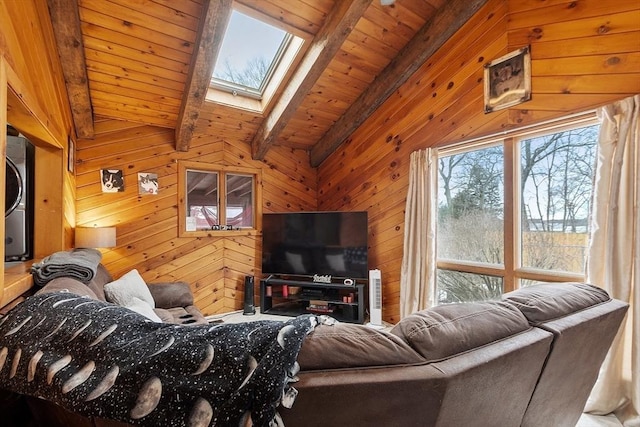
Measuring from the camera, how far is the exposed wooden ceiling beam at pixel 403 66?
2.85 meters

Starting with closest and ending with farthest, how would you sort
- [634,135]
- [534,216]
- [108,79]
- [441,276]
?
[634,135] < [534,216] < [108,79] < [441,276]

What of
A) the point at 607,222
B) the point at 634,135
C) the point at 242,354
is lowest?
the point at 242,354

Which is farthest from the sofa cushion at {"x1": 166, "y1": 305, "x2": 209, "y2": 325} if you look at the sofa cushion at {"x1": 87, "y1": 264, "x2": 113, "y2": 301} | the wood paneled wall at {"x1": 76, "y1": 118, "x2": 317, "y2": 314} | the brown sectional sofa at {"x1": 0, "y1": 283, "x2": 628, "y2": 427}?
the brown sectional sofa at {"x1": 0, "y1": 283, "x2": 628, "y2": 427}

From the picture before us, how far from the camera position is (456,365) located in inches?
33.0

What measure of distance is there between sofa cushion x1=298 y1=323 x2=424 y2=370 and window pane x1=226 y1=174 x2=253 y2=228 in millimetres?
3525

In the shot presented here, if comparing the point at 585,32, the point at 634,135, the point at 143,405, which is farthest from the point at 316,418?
the point at 585,32

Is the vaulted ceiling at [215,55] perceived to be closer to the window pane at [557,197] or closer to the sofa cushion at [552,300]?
the window pane at [557,197]

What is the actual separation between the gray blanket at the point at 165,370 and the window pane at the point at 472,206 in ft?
8.47

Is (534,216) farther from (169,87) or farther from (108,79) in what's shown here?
(108,79)

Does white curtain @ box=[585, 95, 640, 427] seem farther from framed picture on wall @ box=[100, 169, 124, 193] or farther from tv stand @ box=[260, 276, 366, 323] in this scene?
framed picture on wall @ box=[100, 169, 124, 193]

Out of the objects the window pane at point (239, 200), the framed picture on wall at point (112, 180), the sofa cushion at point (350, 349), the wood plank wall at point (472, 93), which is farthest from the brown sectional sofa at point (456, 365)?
the window pane at point (239, 200)

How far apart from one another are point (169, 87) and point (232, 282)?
8.12 feet

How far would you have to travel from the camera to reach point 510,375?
3.21ft

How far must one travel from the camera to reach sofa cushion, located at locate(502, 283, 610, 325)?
1.13 m
